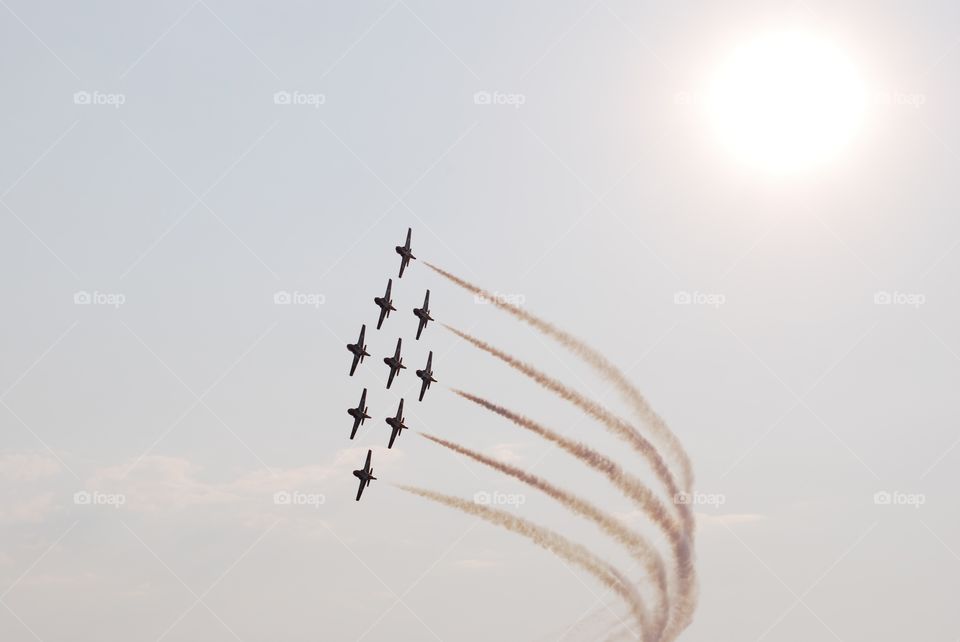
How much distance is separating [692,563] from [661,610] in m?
7.75

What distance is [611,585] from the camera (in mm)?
199875

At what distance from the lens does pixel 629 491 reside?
200 meters

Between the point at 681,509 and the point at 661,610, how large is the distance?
14.1 meters

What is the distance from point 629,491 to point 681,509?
7.57 m

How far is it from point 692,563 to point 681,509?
764 cm

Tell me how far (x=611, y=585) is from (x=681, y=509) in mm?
14336

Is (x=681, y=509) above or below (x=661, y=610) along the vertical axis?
above

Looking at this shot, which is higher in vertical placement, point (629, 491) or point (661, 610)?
point (629, 491)

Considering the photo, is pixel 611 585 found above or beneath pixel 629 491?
beneath

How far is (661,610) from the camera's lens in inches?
7825

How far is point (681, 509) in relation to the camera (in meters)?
199

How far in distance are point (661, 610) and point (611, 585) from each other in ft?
25.0
